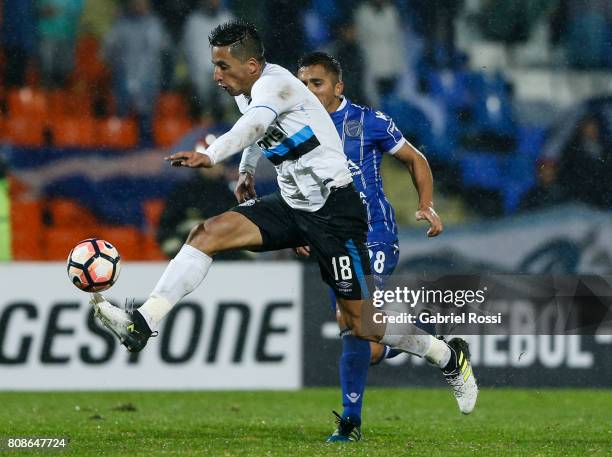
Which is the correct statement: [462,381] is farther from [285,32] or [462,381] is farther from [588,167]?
[285,32]

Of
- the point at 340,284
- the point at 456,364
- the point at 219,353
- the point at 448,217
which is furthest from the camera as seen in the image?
the point at 448,217

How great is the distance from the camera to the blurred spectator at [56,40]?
10484 mm

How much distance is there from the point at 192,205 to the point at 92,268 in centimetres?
444

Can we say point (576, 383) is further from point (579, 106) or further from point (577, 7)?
point (577, 7)

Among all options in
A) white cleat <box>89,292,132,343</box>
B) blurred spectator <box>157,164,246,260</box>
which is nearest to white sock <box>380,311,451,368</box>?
white cleat <box>89,292,132,343</box>

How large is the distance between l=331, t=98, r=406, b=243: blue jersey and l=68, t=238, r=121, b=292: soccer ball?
66.4 inches

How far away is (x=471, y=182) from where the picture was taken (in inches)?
405

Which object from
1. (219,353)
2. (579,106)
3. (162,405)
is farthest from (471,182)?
(162,405)

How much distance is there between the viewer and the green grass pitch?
5617 mm

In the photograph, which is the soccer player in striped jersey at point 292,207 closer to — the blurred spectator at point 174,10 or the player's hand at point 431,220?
the player's hand at point 431,220

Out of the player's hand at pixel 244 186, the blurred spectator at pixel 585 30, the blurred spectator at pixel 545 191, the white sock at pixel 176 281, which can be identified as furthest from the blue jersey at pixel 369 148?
the blurred spectator at pixel 585 30

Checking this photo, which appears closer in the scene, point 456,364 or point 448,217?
point 456,364

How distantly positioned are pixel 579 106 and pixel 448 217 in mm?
1495

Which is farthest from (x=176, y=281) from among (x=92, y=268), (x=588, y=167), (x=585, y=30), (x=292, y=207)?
(x=585, y=30)
